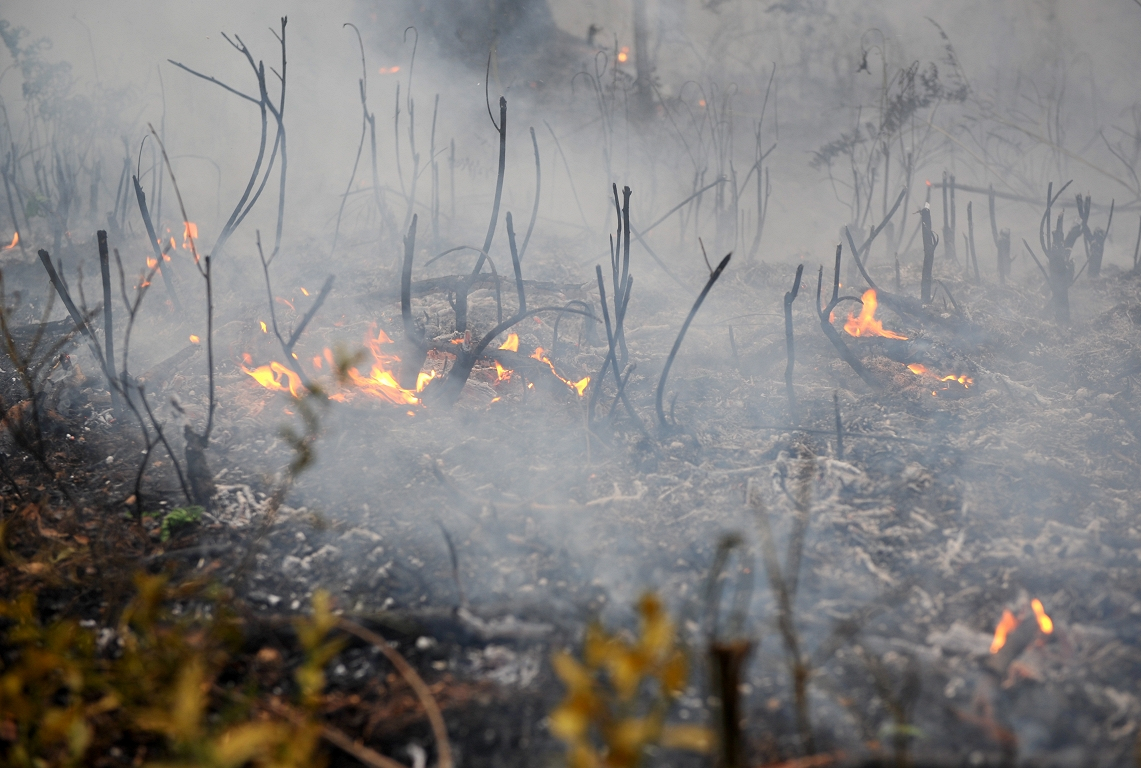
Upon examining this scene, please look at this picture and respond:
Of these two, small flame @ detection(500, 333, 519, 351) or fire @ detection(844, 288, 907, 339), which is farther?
fire @ detection(844, 288, 907, 339)

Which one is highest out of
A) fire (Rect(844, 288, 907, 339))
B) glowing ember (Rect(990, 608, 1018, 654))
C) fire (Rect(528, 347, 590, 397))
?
fire (Rect(844, 288, 907, 339))

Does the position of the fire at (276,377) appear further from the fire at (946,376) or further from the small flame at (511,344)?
the fire at (946,376)

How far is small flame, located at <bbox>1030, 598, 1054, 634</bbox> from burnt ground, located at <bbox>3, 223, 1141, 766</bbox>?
0.02m

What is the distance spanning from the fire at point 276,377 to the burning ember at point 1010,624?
4.14 metres

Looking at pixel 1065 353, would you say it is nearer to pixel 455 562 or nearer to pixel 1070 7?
pixel 455 562

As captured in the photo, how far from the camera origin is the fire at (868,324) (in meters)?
4.93

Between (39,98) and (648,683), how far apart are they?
38.7 feet

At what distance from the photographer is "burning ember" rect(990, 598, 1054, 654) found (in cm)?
227

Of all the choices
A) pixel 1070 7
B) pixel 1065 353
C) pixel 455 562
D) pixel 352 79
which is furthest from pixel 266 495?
pixel 1070 7

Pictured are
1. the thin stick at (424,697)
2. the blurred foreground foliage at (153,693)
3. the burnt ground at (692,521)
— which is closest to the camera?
the blurred foreground foliage at (153,693)

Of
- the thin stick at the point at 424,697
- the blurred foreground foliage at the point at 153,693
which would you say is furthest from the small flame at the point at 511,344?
the thin stick at the point at 424,697

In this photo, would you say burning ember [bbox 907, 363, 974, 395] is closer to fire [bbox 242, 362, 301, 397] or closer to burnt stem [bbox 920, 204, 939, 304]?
burnt stem [bbox 920, 204, 939, 304]

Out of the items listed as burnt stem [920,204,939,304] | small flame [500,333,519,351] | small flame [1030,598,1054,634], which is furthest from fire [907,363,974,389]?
small flame [500,333,519,351]

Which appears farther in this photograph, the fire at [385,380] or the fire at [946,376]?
the fire at [946,376]
